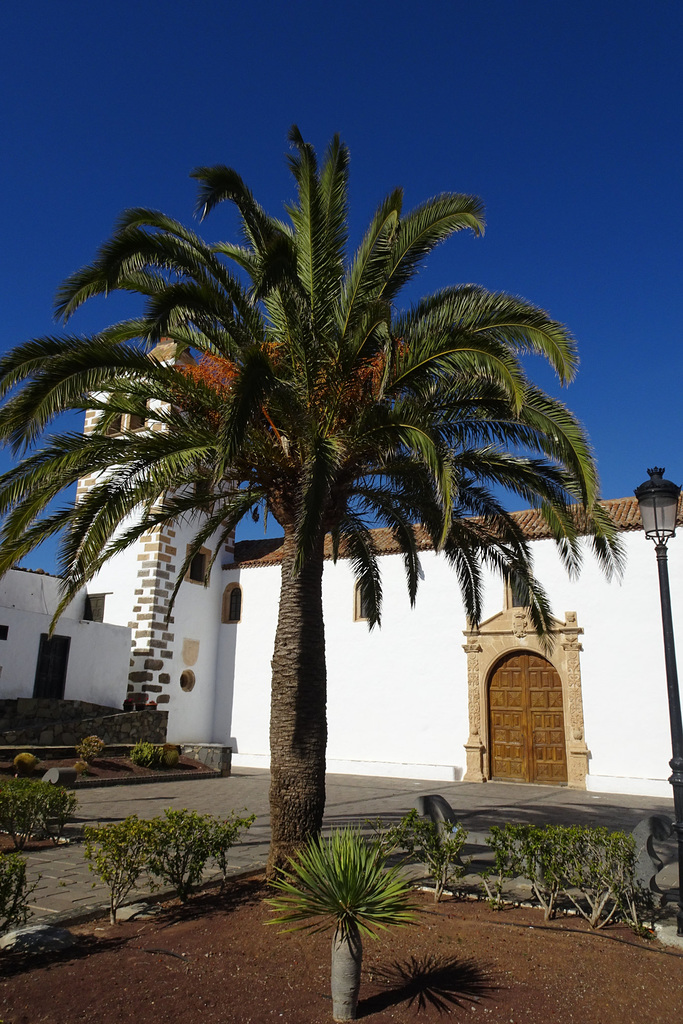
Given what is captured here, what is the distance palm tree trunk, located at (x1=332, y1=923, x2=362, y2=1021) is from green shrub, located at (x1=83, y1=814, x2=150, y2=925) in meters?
2.06

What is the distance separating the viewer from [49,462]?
256 inches

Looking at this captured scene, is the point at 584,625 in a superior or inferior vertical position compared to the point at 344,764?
superior

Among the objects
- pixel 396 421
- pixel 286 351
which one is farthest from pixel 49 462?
pixel 396 421

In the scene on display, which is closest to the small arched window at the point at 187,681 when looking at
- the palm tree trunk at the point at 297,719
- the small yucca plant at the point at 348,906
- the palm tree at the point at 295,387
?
the palm tree at the point at 295,387

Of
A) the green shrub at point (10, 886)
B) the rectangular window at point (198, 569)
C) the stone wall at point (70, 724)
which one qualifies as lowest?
the green shrub at point (10, 886)

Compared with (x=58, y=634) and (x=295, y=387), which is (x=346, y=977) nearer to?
(x=295, y=387)

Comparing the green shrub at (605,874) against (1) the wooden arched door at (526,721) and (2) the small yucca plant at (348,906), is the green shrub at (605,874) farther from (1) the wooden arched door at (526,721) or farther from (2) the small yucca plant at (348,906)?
(1) the wooden arched door at (526,721)

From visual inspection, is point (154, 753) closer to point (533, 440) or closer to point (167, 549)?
point (167, 549)

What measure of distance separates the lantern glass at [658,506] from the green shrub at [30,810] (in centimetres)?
636

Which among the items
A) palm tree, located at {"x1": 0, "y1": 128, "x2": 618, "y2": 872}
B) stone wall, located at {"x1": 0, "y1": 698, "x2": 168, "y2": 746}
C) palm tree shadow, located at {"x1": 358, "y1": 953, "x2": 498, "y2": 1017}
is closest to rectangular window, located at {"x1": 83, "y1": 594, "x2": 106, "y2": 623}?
stone wall, located at {"x1": 0, "y1": 698, "x2": 168, "y2": 746}

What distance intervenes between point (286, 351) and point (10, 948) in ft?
16.6

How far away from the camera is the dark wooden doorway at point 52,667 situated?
624 inches

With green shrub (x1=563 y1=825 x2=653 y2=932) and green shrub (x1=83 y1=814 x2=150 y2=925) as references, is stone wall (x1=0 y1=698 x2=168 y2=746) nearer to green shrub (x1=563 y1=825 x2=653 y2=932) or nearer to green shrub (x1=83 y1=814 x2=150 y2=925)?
green shrub (x1=83 y1=814 x2=150 y2=925)

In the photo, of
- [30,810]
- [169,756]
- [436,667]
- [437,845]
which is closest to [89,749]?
[169,756]
